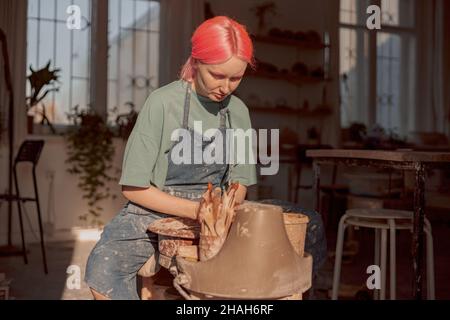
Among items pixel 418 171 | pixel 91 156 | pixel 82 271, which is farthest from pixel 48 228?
pixel 418 171

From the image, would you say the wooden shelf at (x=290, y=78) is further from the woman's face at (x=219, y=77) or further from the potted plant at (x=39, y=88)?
the woman's face at (x=219, y=77)

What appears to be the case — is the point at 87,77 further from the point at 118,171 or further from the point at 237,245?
the point at 237,245

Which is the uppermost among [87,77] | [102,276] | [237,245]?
[87,77]

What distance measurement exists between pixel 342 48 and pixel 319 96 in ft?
2.61

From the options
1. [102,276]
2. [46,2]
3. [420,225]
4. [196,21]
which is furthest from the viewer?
[196,21]

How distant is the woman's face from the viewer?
1.44 meters

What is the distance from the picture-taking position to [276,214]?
4.17ft

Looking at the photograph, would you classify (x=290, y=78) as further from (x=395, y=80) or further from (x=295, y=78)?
(x=395, y=80)

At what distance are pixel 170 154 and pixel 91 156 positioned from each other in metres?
4.10

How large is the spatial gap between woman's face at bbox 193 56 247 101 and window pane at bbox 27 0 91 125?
4.42 meters

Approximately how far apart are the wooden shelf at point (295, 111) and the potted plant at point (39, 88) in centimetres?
257

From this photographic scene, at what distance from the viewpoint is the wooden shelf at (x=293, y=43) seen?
710 centimetres

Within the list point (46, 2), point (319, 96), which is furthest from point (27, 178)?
point (319, 96)

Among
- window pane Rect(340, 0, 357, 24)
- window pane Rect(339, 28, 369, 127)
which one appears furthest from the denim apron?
window pane Rect(340, 0, 357, 24)
